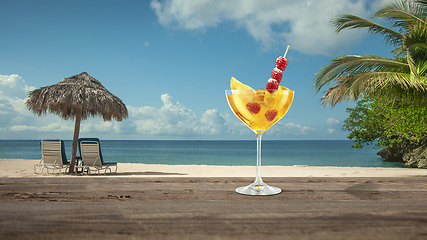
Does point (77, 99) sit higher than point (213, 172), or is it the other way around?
point (77, 99)

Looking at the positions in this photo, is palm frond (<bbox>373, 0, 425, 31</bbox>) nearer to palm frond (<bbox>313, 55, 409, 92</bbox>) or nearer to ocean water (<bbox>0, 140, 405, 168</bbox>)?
palm frond (<bbox>313, 55, 409, 92</bbox>)

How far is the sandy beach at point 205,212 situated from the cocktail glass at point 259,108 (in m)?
0.09

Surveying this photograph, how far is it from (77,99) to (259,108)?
30.6ft

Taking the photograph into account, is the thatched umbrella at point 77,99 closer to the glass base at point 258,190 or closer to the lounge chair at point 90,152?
the lounge chair at point 90,152

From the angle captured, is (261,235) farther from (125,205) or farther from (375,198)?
(375,198)

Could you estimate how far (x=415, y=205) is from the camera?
74 centimetres

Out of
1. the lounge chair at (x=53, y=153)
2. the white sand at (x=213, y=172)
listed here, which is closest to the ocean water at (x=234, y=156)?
the white sand at (x=213, y=172)

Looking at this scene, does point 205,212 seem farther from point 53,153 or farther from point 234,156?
point 234,156

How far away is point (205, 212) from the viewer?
0.64 m

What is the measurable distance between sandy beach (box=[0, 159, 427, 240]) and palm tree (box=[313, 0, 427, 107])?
258 inches

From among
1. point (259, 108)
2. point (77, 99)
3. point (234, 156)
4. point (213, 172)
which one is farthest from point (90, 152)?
point (234, 156)

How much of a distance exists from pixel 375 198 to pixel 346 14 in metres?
8.79

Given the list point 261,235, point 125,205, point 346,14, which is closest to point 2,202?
point 125,205

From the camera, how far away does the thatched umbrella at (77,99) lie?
9.09m
